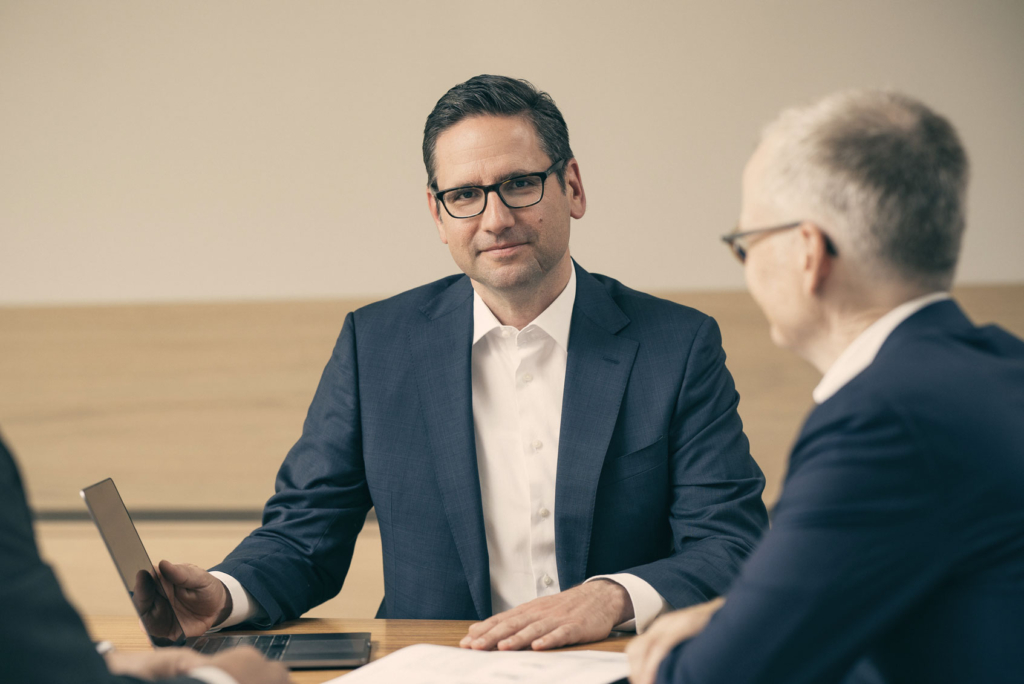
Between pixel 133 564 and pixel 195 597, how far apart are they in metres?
0.15

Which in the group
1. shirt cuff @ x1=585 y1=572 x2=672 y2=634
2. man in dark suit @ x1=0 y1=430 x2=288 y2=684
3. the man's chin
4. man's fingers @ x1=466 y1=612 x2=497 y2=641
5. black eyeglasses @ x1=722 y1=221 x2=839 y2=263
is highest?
black eyeglasses @ x1=722 y1=221 x2=839 y2=263

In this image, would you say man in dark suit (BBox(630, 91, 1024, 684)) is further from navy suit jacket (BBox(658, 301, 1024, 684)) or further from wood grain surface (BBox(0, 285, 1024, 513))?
wood grain surface (BBox(0, 285, 1024, 513))

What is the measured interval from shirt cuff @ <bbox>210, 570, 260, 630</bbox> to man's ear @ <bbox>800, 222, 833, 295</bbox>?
94cm

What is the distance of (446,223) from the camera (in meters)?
1.58

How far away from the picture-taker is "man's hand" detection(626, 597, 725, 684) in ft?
2.82

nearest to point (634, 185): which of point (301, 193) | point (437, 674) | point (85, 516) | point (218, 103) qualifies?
point (301, 193)

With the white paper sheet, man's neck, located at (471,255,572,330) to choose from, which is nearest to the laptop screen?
the white paper sheet

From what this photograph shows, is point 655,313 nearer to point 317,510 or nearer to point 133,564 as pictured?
point 317,510

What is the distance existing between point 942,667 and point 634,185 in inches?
82.4

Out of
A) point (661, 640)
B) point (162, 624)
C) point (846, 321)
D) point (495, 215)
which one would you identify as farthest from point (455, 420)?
point (846, 321)

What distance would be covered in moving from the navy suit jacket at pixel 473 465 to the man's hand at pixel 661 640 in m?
0.44

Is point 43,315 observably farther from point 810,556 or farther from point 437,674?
point 810,556

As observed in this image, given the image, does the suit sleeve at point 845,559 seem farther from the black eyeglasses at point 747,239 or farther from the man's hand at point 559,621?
the man's hand at point 559,621

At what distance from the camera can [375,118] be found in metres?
2.67
